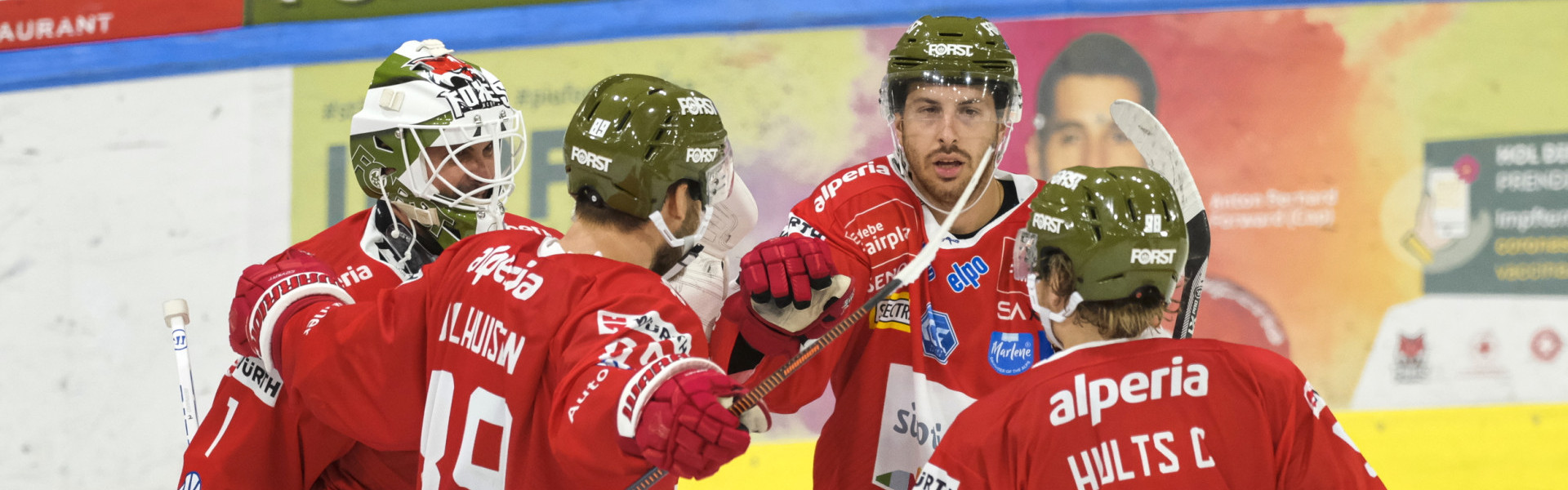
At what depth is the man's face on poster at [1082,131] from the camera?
452 centimetres

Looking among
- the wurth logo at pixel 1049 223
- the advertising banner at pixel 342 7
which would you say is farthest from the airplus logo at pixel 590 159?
the advertising banner at pixel 342 7

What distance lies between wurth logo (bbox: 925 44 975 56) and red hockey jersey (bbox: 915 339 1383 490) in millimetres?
921

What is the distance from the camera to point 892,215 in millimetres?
2609

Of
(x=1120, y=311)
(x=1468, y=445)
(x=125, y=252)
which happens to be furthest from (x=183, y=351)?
(x=1468, y=445)

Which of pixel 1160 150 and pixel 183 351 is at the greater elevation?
pixel 1160 150

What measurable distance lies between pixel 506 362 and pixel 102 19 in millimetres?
4566

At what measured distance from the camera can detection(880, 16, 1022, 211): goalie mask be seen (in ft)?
8.60

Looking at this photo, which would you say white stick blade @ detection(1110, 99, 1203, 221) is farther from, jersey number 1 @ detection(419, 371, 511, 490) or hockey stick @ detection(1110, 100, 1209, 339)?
jersey number 1 @ detection(419, 371, 511, 490)

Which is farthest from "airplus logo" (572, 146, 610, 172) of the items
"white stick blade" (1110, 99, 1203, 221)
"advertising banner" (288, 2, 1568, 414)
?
"advertising banner" (288, 2, 1568, 414)

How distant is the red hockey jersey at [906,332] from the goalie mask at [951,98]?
7 cm

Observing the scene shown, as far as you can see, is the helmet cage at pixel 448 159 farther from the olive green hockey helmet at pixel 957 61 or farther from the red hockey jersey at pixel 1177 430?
the red hockey jersey at pixel 1177 430

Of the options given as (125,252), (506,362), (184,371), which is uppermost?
(506,362)

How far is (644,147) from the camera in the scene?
1929 mm

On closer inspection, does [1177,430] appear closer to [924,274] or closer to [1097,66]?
[924,274]
